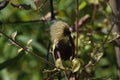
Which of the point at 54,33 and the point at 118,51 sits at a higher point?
the point at 54,33

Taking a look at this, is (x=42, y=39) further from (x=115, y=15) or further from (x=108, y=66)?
(x=115, y=15)

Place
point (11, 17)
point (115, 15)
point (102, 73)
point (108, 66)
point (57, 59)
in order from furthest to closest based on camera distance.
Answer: point (11, 17), point (108, 66), point (102, 73), point (115, 15), point (57, 59)

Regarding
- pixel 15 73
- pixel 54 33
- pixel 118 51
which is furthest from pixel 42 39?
pixel 54 33

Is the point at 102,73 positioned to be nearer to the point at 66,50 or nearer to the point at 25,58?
the point at 25,58

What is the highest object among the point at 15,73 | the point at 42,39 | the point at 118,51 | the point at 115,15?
the point at 115,15

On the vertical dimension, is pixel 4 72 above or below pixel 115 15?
below

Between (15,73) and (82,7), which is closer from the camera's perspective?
(82,7)

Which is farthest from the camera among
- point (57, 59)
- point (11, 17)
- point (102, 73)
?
point (11, 17)

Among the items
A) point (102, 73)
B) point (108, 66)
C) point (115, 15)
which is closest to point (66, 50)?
point (115, 15)

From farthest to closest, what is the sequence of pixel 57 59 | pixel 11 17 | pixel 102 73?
1. pixel 11 17
2. pixel 102 73
3. pixel 57 59
